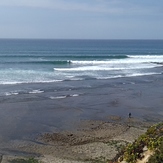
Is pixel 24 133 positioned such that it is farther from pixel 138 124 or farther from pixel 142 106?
pixel 142 106

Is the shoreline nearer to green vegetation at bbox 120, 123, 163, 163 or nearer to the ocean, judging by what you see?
the ocean

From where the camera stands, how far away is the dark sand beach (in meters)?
18.3

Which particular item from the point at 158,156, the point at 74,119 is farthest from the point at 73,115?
the point at 158,156

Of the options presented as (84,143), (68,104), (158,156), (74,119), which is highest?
(158,156)

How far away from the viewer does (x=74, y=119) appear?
2458cm

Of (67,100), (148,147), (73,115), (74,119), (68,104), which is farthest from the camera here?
(67,100)

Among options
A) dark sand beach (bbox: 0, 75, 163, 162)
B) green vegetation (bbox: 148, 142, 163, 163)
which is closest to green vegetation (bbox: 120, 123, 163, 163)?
green vegetation (bbox: 148, 142, 163, 163)

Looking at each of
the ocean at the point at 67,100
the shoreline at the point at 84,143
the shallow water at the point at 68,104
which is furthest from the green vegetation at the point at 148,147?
the ocean at the point at 67,100

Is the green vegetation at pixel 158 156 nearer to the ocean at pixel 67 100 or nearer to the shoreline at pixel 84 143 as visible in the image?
the shoreline at pixel 84 143

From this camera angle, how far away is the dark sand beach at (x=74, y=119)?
59.9 ft

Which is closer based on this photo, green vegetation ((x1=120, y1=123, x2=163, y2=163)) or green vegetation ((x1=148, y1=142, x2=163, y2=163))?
green vegetation ((x1=148, y1=142, x2=163, y2=163))

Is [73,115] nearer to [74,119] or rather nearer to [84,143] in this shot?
[74,119]

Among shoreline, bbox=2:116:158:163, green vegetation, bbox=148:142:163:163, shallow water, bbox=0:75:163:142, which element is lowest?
shoreline, bbox=2:116:158:163

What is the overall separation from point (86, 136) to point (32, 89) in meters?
15.8
